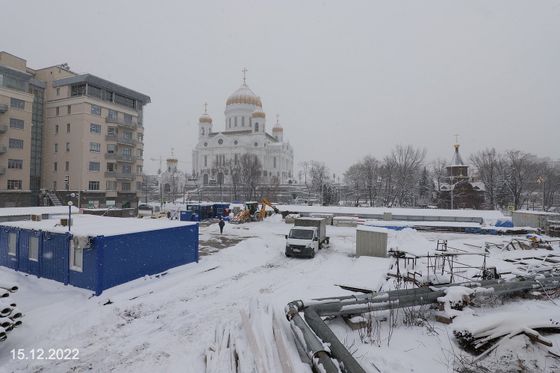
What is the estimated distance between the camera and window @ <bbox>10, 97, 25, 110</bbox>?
42031mm

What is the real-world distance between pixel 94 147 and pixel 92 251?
43708 millimetres

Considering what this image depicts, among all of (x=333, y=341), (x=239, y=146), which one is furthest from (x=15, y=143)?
(x=239, y=146)

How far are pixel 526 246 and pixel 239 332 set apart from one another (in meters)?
24.9

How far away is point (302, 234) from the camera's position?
2192cm

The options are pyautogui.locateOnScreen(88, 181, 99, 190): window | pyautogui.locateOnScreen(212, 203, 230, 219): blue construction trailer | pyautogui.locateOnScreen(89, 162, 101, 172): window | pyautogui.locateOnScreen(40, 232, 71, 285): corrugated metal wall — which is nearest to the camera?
pyautogui.locateOnScreen(40, 232, 71, 285): corrugated metal wall

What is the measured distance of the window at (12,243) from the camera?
15305mm

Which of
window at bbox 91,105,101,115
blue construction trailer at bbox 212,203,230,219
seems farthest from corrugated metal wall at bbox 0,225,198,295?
window at bbox 91,105,101,115

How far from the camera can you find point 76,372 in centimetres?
740

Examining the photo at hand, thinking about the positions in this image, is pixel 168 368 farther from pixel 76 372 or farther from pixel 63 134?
pixel 63 134

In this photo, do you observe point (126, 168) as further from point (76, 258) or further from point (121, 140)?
point (76, 258)

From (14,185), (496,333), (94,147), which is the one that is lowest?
(496,333)

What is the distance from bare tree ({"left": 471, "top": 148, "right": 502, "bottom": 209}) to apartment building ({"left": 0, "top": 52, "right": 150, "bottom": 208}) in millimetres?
68809

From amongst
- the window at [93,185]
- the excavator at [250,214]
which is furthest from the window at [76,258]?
the window at [93,185]

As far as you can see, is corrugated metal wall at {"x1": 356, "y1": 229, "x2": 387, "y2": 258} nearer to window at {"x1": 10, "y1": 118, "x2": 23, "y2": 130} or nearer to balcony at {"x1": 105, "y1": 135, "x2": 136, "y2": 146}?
balcony at {"x1": 105, "y1": 135, "x2": 136, "y2": 146}
